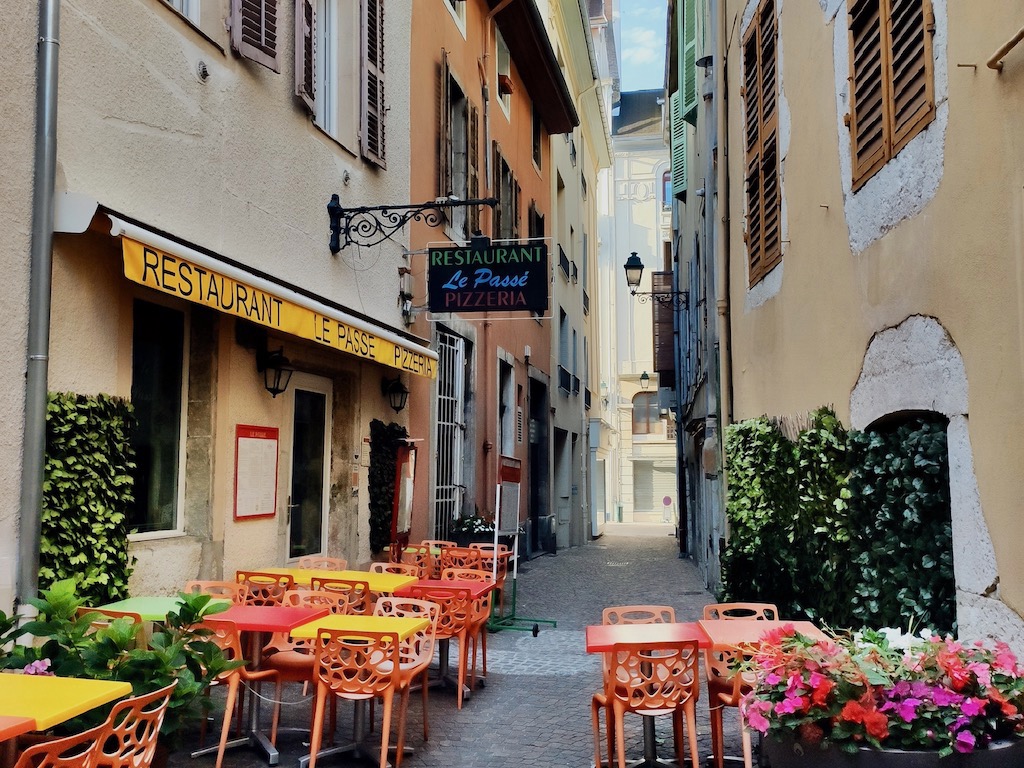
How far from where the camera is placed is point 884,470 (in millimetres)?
5410

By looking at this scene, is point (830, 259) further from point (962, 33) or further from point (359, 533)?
point (359, 533)

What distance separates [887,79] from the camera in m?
5.21

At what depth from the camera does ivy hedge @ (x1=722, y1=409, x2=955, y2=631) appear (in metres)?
4.92

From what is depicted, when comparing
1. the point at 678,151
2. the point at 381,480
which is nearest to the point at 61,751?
the point at 381,480

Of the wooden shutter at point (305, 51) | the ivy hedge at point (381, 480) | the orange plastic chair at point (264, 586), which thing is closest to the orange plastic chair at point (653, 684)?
the orange plastic chair at point (264, 586)

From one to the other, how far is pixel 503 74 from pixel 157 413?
11229 millimetres

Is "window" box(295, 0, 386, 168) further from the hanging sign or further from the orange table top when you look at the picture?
the orange table top

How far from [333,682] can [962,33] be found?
13.8 ft

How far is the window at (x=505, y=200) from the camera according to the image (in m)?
15.0

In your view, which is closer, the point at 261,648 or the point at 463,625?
the point at 261,648

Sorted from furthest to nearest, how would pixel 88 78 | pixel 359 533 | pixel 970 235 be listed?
pixel 359 533
pixel 88 78
pixel 970 235

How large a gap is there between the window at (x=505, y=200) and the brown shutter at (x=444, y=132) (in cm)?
191

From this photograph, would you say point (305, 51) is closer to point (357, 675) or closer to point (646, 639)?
point (357, 675)

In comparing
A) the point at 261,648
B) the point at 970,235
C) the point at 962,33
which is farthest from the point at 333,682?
the point at 962,33
